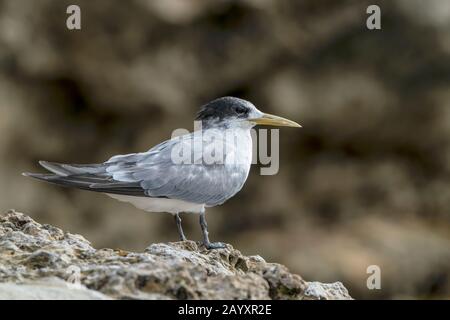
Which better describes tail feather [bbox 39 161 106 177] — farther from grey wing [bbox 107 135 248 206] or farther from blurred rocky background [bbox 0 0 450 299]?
blurred rocky background [bbox 0 0 450 299]

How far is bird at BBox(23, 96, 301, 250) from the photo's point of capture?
20.4ft

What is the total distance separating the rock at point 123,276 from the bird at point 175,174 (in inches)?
35.1

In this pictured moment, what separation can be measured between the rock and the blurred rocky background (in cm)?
847

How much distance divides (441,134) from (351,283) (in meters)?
3.63

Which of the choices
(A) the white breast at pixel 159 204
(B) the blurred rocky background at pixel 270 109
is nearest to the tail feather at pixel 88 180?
(A) the white breast at pixel 159 204

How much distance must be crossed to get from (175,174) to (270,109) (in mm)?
8369

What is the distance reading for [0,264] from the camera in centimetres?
458

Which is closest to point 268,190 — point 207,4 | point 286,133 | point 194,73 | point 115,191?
point 286,133

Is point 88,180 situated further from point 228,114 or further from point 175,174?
point 228,114

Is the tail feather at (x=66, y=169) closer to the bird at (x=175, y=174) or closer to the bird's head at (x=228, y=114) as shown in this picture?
the bird at (x=175, y=174)

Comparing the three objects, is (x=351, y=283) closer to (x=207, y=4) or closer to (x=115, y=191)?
(x=207, y=4)

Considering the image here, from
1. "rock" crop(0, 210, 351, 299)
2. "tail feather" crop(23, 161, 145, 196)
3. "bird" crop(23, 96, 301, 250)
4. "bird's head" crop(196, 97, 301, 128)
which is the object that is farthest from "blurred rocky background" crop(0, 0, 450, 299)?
"rock" crop(0, 210, 351, 299)

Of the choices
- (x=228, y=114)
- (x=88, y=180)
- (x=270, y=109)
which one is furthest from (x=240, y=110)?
(x=270, y=109)

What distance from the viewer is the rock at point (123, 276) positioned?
420cm
